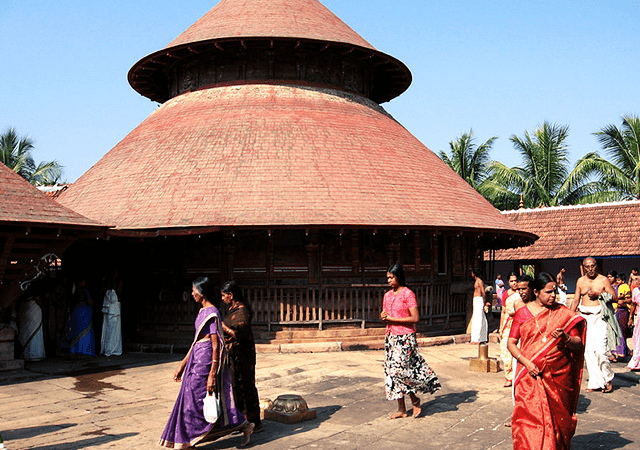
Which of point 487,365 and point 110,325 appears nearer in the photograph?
point 487,365

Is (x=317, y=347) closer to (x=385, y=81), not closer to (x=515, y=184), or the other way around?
(x=385, y=81)

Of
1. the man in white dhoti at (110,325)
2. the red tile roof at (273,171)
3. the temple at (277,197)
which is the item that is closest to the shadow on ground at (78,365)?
the man in white dhoti at (110,325)

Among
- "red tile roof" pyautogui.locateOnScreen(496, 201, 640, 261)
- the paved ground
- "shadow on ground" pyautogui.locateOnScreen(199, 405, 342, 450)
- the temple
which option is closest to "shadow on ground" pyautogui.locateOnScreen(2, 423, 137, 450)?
the paved ground

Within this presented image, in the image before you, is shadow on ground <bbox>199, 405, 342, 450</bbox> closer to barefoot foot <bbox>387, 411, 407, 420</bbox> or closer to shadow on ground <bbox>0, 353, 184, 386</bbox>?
barefoot foot <bbox>387, 411, 407, 420</bbox>

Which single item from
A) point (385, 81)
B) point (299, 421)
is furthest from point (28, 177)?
point (299, 421)

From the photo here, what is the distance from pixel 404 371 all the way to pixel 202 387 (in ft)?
7.44

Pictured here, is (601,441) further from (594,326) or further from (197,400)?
(197,400)

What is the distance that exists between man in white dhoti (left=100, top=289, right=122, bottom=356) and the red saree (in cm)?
925

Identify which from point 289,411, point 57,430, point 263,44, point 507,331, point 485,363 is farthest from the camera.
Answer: point 263,44

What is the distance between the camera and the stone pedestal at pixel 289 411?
267 inches

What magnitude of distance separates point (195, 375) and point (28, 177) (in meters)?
40.1

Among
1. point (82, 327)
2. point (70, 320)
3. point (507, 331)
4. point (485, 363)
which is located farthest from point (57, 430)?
point (485, 363)

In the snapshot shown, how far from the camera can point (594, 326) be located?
336 inches

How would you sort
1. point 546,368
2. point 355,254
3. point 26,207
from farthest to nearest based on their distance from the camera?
point 355,254 < point 26,207 < point 546,368
